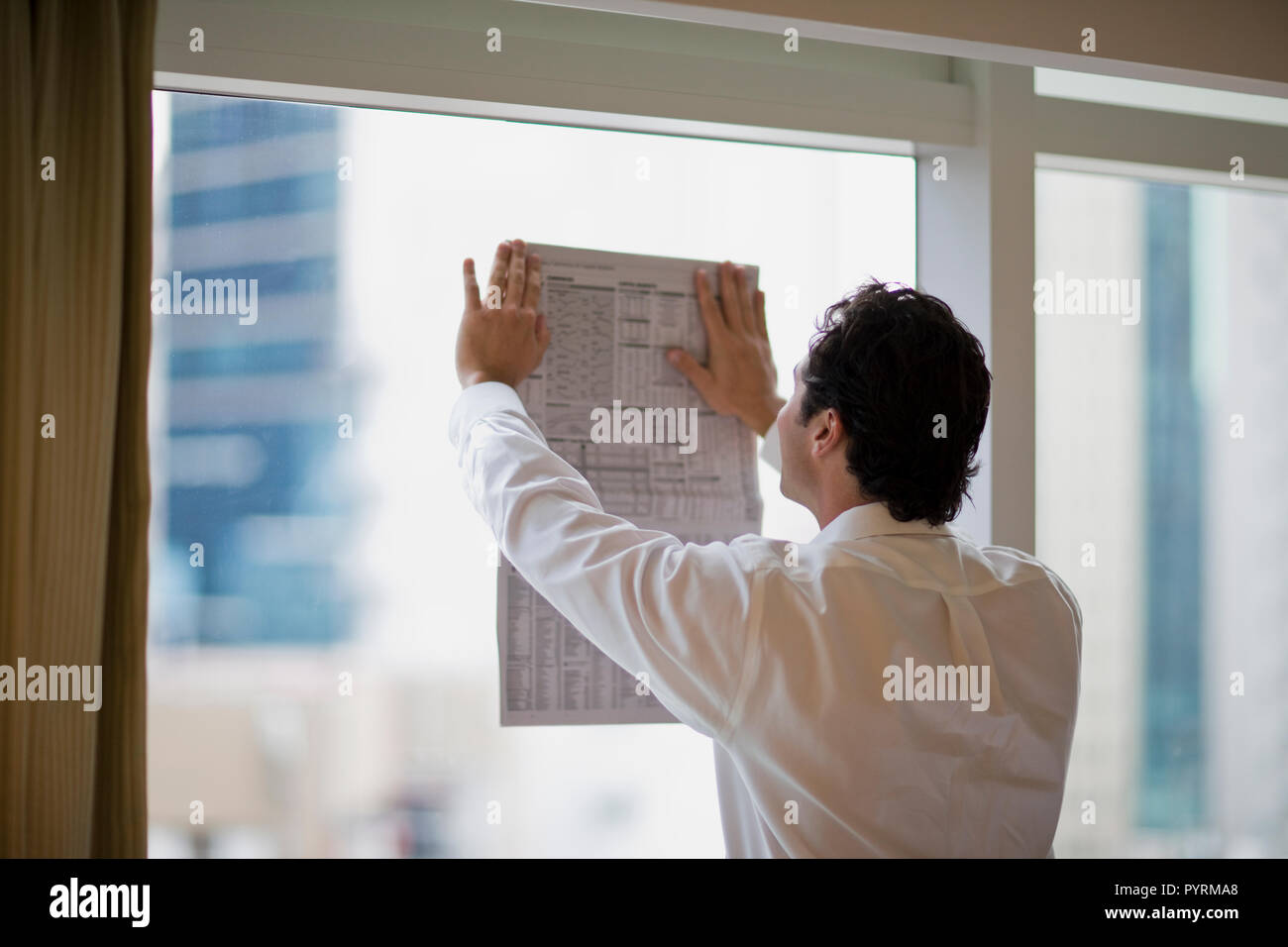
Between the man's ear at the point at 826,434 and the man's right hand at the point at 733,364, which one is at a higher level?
the man's right hand at the point at 733,364

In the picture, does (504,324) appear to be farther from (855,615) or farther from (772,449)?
(855,615)

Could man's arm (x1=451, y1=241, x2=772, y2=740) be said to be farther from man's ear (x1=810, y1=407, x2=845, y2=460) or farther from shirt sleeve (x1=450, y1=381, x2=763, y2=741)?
man's ear (x1=810, y1=407, x2=845, y2=460)

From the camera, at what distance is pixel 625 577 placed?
1.25 m

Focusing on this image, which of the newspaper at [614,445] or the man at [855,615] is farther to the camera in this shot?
the newspaper at [614,445]

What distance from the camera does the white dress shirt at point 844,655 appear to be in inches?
47.5

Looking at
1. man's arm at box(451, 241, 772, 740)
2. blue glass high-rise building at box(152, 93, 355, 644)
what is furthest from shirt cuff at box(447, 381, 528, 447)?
blue glass high-rise building at box(152, 93, 355, 644)

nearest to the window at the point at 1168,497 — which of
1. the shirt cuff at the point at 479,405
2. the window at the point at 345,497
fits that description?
the window at the point at 345,497

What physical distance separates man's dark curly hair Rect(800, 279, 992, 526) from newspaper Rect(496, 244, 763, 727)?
38 centimetres

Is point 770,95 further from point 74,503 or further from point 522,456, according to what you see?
point 74,503

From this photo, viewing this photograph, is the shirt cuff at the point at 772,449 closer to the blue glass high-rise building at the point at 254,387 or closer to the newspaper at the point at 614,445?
the newspaper at the point at 614,445

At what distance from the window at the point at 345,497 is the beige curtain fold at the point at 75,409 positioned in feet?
0.89

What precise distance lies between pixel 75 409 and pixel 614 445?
801mm

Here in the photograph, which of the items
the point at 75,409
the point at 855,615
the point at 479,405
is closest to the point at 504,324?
the point at 479,405

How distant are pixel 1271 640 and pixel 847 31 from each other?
5.48 feet
